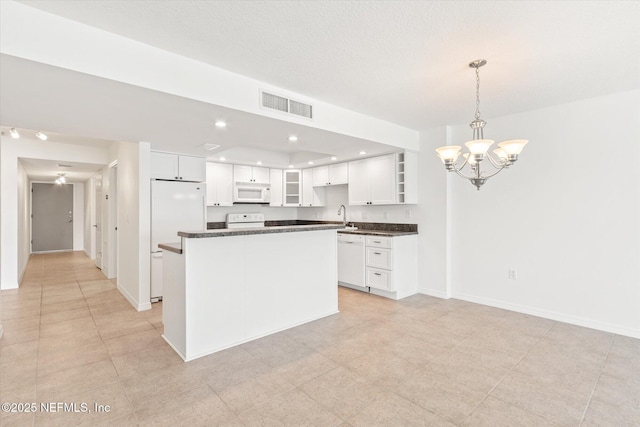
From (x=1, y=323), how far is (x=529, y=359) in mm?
5491

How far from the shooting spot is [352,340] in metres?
3.09

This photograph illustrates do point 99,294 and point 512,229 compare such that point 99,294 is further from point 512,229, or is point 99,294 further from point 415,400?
point 512,229

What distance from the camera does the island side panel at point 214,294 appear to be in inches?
108

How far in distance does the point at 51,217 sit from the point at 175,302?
973 cm

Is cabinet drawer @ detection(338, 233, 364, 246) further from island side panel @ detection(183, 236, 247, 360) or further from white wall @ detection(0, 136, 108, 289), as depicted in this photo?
white wall @ detection(0, 136, 108, 289)

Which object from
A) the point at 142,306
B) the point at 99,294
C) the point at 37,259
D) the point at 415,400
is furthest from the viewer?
the point at 37,259

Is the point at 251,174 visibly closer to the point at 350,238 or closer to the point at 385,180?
the point at 350,238

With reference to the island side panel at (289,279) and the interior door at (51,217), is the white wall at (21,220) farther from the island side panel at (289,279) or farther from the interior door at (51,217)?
the island side panel at (289,279)

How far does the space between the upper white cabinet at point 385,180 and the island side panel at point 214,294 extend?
8.71 feet

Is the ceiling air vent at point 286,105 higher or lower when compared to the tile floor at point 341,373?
higher

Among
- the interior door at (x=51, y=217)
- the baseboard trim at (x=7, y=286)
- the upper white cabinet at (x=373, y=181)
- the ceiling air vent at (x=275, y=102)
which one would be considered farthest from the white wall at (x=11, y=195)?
the upper white cabinet at (x=373, y=181)

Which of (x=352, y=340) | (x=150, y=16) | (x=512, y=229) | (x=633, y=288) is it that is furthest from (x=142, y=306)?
(x=633, y=288)

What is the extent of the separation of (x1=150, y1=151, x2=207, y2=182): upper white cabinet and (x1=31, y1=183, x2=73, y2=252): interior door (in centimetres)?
783

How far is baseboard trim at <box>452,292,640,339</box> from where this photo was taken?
3243mm
